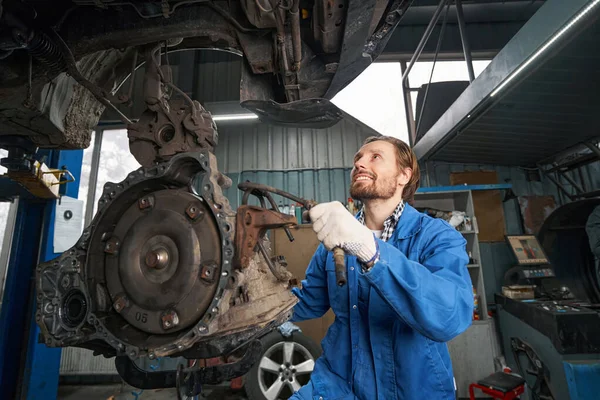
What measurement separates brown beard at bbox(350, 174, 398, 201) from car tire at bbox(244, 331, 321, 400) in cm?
249

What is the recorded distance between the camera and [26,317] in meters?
2.26

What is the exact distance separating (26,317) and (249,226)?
8.12 ft

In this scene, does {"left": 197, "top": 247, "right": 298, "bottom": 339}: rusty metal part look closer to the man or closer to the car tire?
the man

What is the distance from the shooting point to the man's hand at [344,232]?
2.91 ft

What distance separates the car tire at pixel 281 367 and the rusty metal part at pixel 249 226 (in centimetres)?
275

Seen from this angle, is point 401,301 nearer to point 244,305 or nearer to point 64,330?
point 244,305

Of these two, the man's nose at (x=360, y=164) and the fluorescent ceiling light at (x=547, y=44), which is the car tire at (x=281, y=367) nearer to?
the man's nose at (x=360, y=164)

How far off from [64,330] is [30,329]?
6.01ft

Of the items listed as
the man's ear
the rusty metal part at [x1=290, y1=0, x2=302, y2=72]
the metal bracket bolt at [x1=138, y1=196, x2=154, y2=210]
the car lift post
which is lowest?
the car lift post

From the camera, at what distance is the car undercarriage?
0.88 m

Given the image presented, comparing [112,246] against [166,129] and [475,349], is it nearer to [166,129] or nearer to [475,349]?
[166,129]

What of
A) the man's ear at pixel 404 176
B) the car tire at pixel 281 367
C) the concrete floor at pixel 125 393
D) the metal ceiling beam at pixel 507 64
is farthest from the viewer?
the concrete floor at pixel 125 393

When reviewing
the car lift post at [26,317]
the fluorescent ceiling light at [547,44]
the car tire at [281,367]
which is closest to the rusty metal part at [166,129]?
the car lift post at [26,317]

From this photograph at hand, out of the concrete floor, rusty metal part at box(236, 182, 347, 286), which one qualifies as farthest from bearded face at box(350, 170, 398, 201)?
the concrete floor
